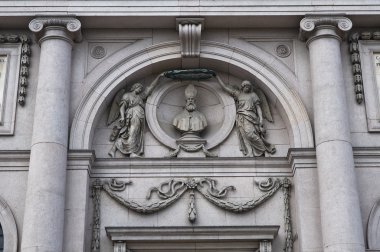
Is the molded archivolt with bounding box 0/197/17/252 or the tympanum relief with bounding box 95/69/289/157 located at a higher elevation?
the tympanum relief with bounding box 95/69/289/157

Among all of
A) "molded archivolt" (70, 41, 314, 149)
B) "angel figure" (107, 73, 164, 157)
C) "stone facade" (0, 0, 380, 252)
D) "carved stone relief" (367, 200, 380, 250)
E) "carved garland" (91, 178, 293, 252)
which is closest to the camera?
"carved stone relief" (367, 200, 380, 250)

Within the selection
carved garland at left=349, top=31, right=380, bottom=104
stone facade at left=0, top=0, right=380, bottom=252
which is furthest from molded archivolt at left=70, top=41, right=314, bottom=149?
carved garland at left=349, top=31, right=380, bottom=104

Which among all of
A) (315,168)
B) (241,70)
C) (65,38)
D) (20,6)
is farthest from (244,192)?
(20,6)

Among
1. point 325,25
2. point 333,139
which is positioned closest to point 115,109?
point 333,139

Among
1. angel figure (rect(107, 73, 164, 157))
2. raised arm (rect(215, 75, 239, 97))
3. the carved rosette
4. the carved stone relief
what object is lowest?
the carved stone relief

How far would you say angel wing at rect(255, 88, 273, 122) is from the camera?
20.3m

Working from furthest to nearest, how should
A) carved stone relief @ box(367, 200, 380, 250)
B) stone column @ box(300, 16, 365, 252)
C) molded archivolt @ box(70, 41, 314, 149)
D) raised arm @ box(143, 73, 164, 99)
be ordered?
raised arm @ box(143, 73, 164, 99)
molded archivolt @ box(70, 41, 314, 149)
carved stone relief @ box(367, 200, 380, 250)
stone column @ box(300, 16, 365, 252)

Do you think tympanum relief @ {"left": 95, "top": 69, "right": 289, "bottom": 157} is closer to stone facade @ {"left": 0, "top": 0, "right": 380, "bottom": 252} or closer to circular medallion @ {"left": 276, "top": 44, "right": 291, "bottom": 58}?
stone facade @ {"left": 0, "top": 0, "right": 380, "bottom": 252}

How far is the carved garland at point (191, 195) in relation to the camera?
1875 cm

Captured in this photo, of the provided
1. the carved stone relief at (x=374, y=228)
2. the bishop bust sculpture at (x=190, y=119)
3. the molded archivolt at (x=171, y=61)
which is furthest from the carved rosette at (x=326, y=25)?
the carved stone relief at (x=374, y=228)

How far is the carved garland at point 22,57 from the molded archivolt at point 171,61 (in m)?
1.51

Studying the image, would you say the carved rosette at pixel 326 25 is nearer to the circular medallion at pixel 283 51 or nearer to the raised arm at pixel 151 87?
the circular medallion at pixel 283 51

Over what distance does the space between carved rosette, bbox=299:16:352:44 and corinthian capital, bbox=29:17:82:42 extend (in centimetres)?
581

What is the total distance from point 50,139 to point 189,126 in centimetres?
368
